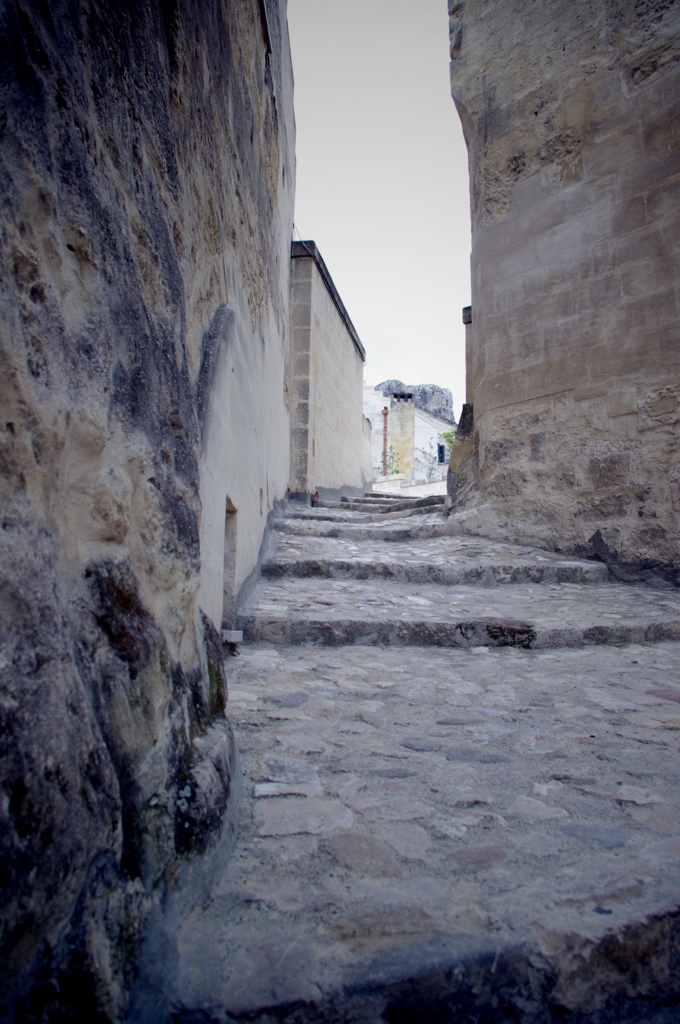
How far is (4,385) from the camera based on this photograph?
0.77 m

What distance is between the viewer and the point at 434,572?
4.37 metres

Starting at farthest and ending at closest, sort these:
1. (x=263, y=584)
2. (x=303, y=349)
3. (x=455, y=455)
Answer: (x=303, y=349) → (x=455, y=455) → (x=263, y=584)

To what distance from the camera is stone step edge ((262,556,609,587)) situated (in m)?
4.25

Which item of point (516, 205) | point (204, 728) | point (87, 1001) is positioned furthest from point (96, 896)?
point (516, 205)

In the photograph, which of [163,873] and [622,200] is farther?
[622,200]

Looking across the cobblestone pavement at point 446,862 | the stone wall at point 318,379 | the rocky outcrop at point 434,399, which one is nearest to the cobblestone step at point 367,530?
the stone wall at point 318,379

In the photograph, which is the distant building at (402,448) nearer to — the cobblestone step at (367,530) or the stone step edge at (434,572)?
the cobblestone step at (367,530)

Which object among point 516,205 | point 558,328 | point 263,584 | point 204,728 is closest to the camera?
point 204,728

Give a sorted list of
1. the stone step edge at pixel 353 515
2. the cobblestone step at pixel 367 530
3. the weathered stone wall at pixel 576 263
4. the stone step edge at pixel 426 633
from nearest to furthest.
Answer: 1. the stone step edge at pixel 426 633
2. the weathered stone wall at pixel 576 263
3. the cobblestone step at pixel 367 530
4. the stone step edge at pixel 353 515

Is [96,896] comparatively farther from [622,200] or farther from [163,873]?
[622,200]

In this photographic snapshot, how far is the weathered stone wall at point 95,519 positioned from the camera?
732 mm

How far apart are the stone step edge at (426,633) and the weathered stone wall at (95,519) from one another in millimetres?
1554

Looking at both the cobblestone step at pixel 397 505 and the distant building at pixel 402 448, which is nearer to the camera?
the cobblestone step at pixel 397 505

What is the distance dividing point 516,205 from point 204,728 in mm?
5471
